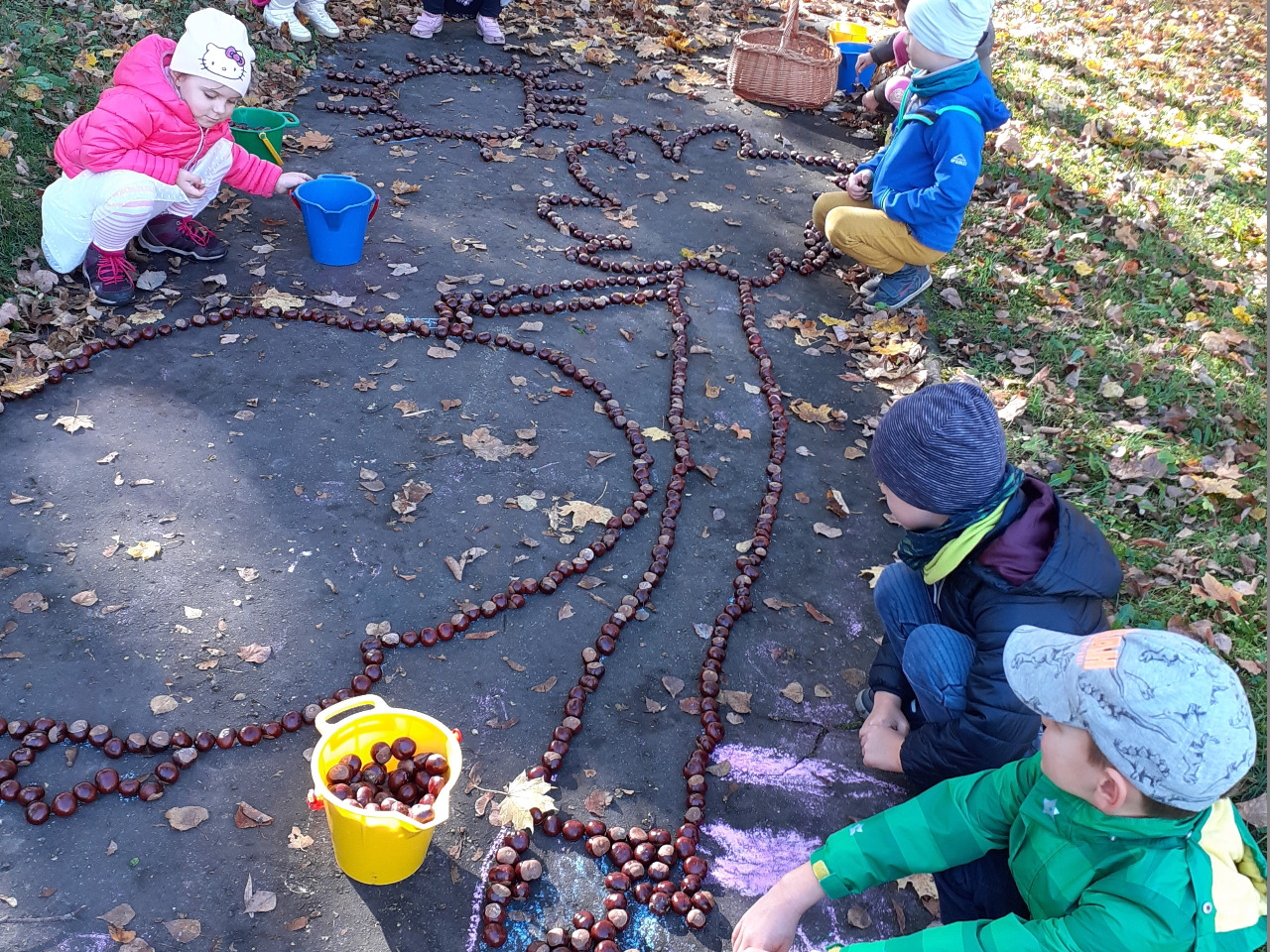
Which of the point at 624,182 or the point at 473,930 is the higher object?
the point at 624,182

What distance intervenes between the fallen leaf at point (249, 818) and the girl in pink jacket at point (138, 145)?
3.61 metres

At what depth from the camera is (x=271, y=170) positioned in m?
6.10

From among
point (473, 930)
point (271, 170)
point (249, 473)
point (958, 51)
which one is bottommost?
point (473, 930)

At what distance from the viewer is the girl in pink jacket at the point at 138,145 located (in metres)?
5.16

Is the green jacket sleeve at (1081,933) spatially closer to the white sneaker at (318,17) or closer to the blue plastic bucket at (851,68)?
the blue plastic bucket at (851,68)

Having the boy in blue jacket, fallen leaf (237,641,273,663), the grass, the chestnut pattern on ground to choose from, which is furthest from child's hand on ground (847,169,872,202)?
fallen leaf (237,641,273,663)

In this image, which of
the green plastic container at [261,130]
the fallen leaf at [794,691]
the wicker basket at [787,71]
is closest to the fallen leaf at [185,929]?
the fallen leaf at [794,691]

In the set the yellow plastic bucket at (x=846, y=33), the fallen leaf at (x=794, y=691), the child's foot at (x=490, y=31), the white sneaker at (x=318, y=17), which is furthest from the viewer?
the yellow plastic bucket at (x=846, y=33)

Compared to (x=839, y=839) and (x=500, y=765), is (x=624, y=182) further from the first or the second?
(x=839, y=839)

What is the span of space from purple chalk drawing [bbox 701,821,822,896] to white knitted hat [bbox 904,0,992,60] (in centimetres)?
492

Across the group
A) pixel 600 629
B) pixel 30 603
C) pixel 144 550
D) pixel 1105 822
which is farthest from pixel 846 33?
pixel 1105 822

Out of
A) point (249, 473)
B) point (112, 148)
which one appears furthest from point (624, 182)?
point (249, 473)

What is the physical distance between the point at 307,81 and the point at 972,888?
27.8ft

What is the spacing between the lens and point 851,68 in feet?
32.7
